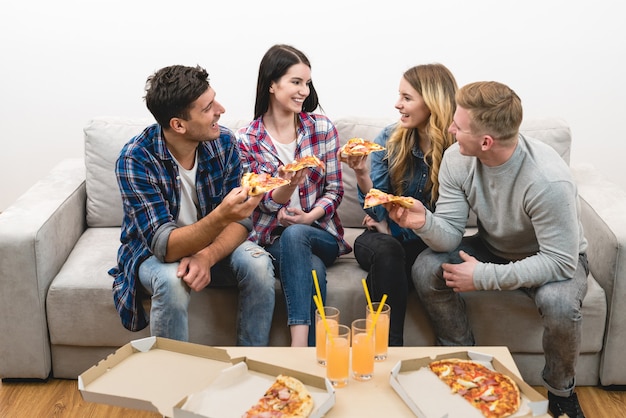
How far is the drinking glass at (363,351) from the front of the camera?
196cm

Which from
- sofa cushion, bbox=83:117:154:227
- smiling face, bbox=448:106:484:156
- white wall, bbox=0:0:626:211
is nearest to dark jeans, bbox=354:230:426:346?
smiling face, bbox=448:106:484:156

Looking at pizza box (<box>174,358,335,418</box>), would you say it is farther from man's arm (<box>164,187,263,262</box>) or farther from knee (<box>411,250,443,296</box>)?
knee (<box>411,250,443,296</box>)

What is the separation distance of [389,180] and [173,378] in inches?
46.8

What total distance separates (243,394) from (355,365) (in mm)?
292

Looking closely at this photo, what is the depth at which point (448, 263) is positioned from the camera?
8.54 feet

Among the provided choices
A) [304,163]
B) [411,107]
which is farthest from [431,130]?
[304,163]

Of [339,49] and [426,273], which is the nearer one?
[426,273]

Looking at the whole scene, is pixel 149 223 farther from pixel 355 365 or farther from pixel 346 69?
pixel 346 69

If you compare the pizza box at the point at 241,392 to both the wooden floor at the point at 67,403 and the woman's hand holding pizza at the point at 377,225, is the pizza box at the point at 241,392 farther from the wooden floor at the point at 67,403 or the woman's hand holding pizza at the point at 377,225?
the woman's hand holding pizza at the point at 377,225

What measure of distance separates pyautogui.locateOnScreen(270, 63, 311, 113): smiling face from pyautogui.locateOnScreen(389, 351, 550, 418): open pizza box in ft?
3.85

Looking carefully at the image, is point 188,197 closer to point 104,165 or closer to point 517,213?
point 104,165

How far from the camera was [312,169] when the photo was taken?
2.88 metres

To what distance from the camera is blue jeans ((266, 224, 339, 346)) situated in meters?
2.61

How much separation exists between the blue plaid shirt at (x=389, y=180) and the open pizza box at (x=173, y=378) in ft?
3.30
